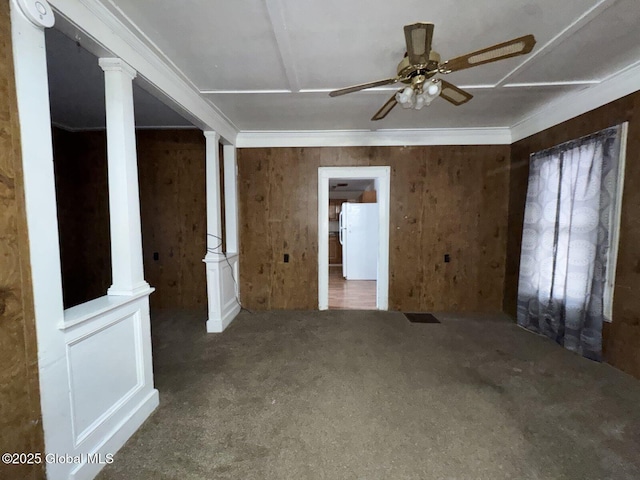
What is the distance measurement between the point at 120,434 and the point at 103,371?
39 cm

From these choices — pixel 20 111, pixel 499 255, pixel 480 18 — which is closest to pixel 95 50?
pixel 20 111

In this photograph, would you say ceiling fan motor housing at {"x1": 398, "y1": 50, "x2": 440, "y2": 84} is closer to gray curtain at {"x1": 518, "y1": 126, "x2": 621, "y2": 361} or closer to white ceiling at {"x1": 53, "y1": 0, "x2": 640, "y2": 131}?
white ceiling at {"x1": 53, "y1": 0, "x2": 640, "y2": 131}

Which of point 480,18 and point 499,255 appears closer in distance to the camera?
point 480,18

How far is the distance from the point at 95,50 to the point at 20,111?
69cm

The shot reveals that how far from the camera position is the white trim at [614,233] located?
83.2 inches

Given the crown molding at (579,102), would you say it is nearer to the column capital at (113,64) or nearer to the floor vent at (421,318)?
the floor vent at (421,318)

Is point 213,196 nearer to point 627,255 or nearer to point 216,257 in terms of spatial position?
point 216,257

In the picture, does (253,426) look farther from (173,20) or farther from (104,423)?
(173,20)

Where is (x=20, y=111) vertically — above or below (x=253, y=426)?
above

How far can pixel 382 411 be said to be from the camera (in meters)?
1.74

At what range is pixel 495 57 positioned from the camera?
4.01 feet

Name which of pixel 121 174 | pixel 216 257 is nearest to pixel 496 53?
pixel 121 174

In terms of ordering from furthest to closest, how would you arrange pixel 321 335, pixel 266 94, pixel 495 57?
pixel 321 335, pixel 266 94, pixel 495 57

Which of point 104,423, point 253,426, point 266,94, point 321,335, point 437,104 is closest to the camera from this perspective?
point 104,423
